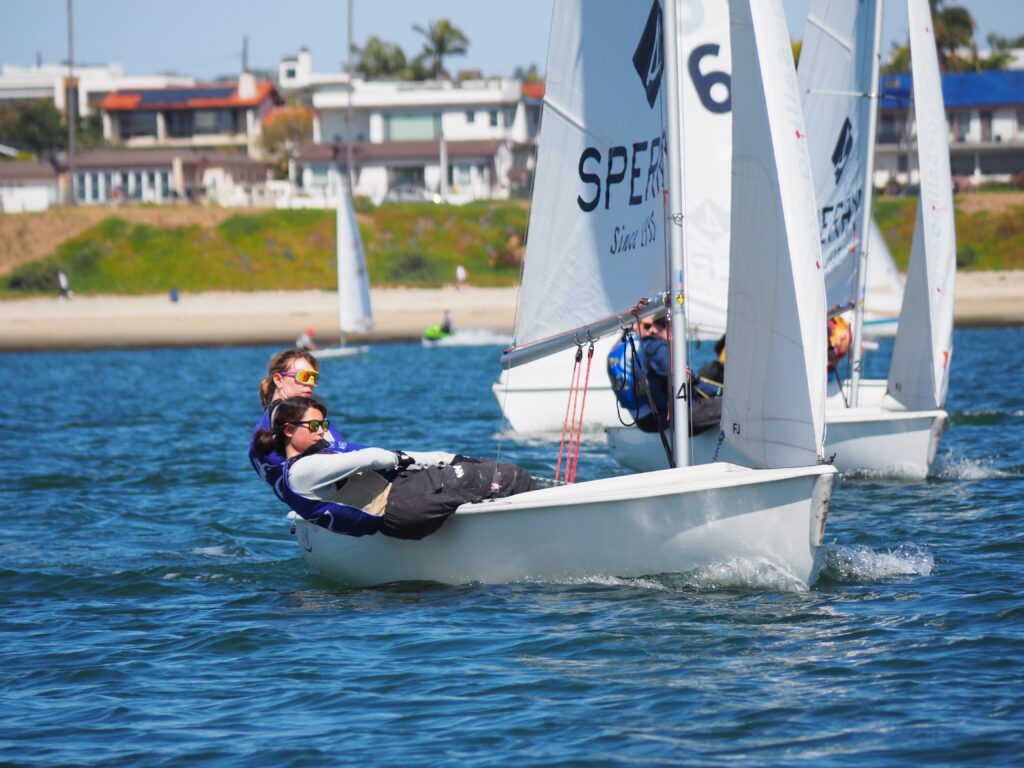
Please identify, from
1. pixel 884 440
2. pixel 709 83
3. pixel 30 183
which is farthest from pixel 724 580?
pixel 30 183

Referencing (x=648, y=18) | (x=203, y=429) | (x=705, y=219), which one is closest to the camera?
(x=648, y=18)

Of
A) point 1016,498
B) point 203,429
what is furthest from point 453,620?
point 203,429

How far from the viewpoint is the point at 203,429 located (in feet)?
64.7

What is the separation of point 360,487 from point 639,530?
1.68 meters

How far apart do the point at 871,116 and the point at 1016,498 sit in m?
4.74

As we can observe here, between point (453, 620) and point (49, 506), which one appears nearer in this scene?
point (453, 620)

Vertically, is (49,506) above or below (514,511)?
below

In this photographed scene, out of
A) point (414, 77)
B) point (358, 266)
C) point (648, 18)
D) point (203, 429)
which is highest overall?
point (414, 77)

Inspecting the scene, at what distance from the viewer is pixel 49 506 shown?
1302 centimetres

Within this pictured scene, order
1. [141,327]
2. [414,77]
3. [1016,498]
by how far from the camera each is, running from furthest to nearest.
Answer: [414,77]
[141,327]
[1016,498]

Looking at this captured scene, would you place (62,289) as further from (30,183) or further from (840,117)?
(840,117)

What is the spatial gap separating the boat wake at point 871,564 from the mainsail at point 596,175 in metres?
2.09

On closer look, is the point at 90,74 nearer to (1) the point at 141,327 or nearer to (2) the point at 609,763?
(1) the point at 141,327

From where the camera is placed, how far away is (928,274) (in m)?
12.1
